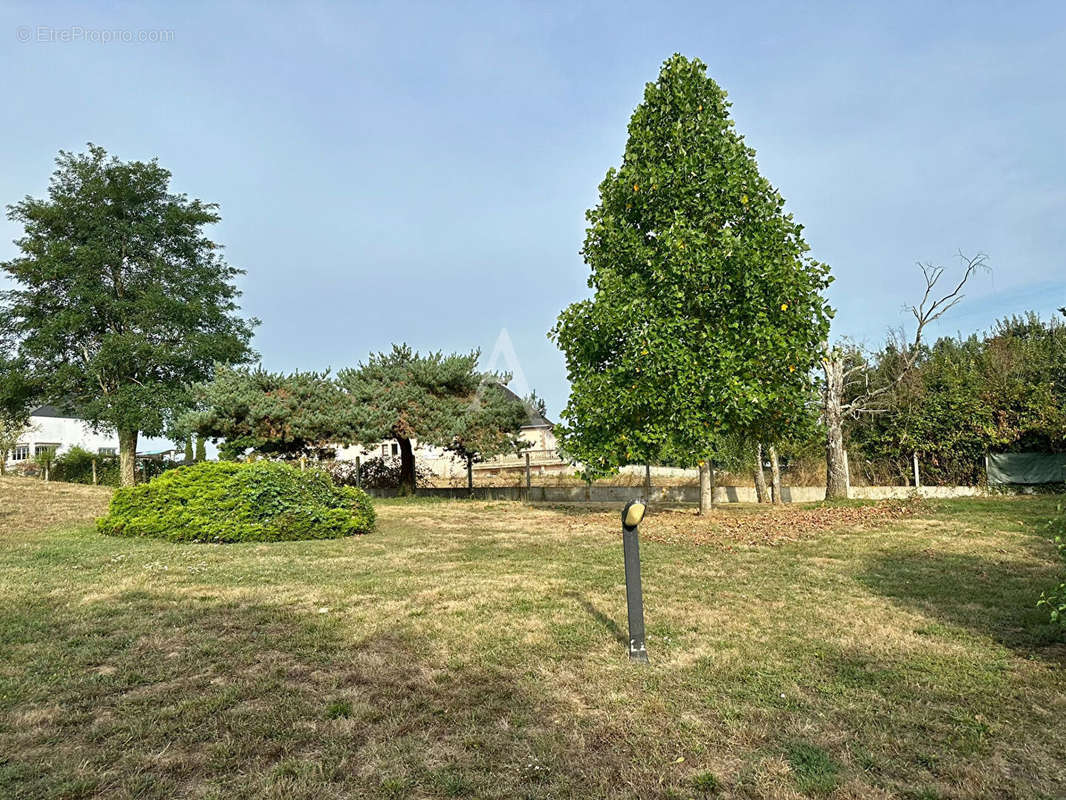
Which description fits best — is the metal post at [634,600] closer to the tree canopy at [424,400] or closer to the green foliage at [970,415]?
the tree canopy at [424,400]

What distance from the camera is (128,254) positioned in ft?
83.6

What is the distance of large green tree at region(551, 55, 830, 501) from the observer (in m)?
11.9

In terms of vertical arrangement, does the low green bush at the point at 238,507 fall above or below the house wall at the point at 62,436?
below

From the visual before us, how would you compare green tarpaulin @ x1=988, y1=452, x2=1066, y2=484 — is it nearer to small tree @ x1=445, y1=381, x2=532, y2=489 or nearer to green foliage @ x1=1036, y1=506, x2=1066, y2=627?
green foliage @ x1=1036, y1=506, x2=1066, y2=627

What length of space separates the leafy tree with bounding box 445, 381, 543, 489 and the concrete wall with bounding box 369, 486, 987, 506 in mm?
1541

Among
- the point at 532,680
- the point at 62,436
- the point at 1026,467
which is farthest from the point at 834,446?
the point at 62,436

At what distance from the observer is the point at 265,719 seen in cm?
344

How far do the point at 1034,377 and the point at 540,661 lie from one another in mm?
17762

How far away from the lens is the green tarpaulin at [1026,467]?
15484 mm

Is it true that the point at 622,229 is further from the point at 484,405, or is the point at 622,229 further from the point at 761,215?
the point at 484,405

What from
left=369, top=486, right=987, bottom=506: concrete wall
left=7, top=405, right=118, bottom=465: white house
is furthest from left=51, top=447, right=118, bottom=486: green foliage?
left=369, top=486, right=987, bottom=506: concrete wall

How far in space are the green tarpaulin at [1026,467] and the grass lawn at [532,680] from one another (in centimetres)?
933

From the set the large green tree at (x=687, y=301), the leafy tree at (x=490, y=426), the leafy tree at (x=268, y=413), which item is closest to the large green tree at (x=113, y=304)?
the leafy tree at (x=268, y=413)

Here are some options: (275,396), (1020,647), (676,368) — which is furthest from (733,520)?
(275,396)
